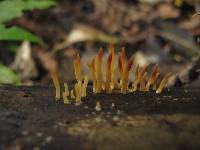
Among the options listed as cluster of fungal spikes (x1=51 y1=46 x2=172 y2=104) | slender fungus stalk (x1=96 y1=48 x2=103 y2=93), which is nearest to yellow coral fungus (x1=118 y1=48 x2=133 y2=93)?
cluster of fungal spikes (x1=51 y1=46 x2=172 y2=104)

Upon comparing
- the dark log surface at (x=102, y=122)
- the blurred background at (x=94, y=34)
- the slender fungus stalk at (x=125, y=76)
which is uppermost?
the blurred background at (x=94, y=34)

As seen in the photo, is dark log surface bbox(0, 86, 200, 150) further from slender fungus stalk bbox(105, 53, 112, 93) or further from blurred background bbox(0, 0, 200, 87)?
blurred background bbox(0, 0, 200, 87)

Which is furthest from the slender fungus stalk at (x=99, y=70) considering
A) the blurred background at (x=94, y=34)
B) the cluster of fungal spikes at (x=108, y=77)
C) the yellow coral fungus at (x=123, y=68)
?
the blurred background at (x=94, y=34)

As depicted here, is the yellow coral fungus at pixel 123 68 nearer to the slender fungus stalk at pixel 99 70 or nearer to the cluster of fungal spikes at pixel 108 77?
the cluster of fungal spikes at pixel 108 77

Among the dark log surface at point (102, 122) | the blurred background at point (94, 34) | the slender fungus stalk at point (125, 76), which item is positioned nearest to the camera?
the dark log surface at point (102, 122)

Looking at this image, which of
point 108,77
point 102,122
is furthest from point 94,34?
point 102,122

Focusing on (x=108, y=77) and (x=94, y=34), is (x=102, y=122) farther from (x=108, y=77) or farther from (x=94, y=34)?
(x=94, y=34)
